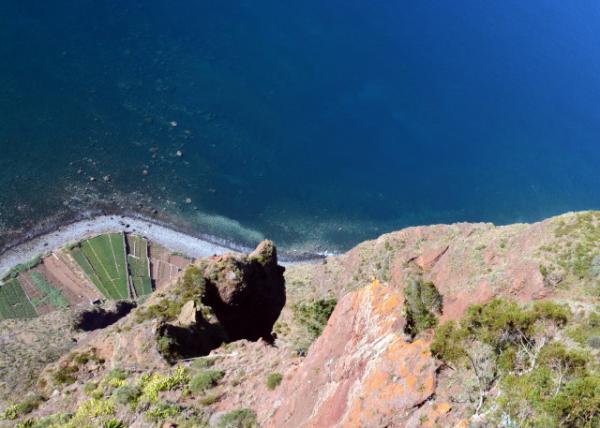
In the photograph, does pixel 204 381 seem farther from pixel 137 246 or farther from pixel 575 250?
pixel 137 246

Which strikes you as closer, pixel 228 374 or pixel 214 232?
pixel 228 374

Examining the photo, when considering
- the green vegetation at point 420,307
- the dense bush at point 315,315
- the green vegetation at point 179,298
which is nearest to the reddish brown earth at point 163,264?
the green vegetation at point 179,298

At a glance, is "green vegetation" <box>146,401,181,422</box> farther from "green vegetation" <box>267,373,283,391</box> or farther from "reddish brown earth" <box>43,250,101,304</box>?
"reddish brown earth" <box>43,250,101,304</box>

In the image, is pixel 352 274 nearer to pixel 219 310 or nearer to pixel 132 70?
pixel 219 310

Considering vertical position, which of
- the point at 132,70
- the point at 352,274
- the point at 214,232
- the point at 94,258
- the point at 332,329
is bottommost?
the point at 332,329

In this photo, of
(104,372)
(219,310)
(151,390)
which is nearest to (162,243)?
(219,310)

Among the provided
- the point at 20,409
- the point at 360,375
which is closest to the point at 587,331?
the point at 360,375

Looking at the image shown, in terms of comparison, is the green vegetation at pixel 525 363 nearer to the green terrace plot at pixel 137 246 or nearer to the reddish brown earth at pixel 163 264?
the reddish brown earth at pixel 163 264
